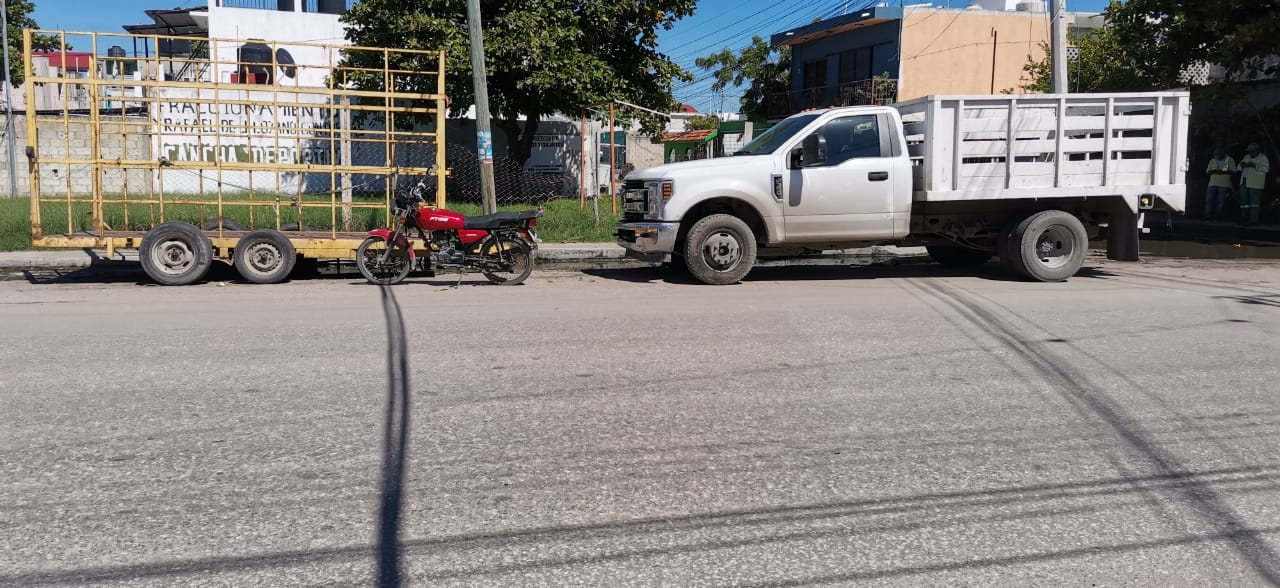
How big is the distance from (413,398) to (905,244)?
8.38 metres

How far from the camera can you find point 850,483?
190 inches

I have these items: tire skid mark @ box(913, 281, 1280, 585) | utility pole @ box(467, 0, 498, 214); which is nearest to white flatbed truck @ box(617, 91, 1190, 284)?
tire skid mark @ box(913, 281, 1280, 585)

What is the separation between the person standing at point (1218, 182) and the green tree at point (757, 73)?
21.9m

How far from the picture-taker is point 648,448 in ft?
17.6

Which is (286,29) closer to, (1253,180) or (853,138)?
(853,138)

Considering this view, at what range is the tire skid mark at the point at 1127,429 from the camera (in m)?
4.11

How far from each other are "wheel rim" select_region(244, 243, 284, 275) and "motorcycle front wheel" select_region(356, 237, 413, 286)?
0.97 metres

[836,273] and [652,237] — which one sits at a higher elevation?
[652,237]

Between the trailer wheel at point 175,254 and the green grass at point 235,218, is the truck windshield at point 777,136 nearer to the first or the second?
the green grass at point 235,218

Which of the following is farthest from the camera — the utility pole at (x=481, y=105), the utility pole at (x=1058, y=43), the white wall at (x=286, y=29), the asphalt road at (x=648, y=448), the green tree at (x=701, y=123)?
the green tree at (x=701, y=123)

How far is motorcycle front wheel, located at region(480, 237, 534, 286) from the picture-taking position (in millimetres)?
12086

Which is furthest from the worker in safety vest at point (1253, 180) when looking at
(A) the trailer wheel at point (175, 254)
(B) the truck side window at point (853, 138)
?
(A) the trailer wheel at point (175, 254)

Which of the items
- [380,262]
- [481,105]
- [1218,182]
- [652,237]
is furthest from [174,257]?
[1218,182]

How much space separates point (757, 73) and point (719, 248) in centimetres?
3449
